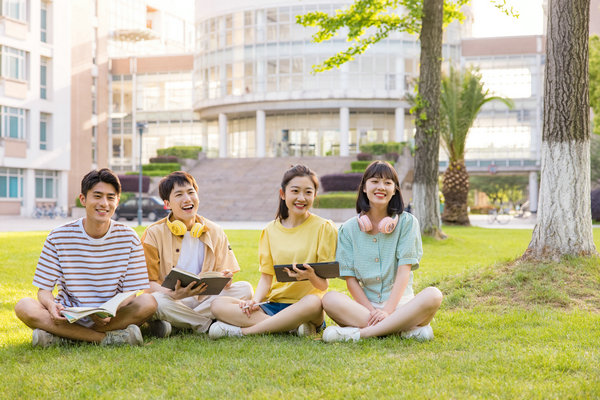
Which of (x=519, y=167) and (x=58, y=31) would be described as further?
(x=519, y=167)

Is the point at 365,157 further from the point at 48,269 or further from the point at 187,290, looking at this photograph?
the point at 48,269

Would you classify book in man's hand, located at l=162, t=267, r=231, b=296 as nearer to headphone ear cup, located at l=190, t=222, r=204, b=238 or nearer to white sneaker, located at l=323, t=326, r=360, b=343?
headphone ear cup, located at l=190, t=222, r=204, b=238

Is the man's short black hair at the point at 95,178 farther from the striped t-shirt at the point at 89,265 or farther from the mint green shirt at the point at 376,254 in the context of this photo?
the mint green shirt at the point at 376,254

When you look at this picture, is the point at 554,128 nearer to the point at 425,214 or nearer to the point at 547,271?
the point at 547,271

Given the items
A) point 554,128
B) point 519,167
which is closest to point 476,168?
point 519,167

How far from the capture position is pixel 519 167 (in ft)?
150

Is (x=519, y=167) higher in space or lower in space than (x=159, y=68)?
lower

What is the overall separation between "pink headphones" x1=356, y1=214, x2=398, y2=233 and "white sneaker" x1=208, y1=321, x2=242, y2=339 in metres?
1.27

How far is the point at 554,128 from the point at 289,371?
4720 millimetres

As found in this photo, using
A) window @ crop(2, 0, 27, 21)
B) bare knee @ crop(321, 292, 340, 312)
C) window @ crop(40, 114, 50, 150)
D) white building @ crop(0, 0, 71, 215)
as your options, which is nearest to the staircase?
white building @ crop(0, 0, 71, 215)

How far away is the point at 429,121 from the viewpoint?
14992mm

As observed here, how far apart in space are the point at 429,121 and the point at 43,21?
3047cm

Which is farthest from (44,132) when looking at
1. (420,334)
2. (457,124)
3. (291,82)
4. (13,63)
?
(420,334)

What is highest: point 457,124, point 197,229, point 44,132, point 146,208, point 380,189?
point 44,132
